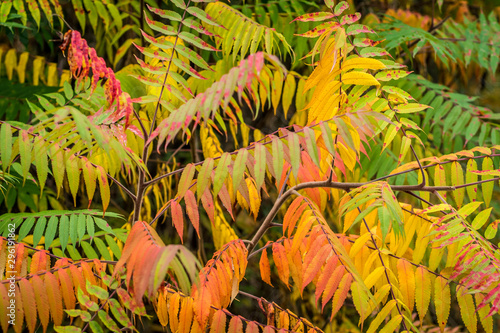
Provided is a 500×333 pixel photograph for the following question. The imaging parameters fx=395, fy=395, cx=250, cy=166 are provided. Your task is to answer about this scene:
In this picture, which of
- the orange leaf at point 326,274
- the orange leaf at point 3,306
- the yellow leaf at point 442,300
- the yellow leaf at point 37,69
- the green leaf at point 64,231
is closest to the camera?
the orange leaf at point 3,306

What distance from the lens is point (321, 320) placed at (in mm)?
3359

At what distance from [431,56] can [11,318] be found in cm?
381

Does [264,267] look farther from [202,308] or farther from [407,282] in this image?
[407,282]

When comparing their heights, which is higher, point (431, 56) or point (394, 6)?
point (394, 6)

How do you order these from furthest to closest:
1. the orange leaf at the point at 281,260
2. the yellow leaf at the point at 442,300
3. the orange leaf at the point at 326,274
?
the orange leaf at the point at 281,260
the yellow leaf at the point at 442,300
the orange leaf at the point at 326,274

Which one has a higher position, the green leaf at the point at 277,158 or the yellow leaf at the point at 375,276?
the green leaf at the point at 277,158

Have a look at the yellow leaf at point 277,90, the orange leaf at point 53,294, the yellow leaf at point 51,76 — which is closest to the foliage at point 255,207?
the orange leaf at point 53,294

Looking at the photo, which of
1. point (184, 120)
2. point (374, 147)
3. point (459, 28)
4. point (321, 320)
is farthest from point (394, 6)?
point (184, 120)

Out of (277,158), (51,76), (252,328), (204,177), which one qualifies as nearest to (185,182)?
(204,177)

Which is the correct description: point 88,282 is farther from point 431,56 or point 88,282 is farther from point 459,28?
point 431,56

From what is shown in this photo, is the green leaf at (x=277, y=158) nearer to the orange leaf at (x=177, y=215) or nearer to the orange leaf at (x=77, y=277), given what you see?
the orange leaf at (x=177, y=215)

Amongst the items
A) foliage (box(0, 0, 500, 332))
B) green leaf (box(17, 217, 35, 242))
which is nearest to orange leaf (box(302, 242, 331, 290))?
foliage (box(0, 0, 500, 332))

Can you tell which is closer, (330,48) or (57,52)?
(330,48)

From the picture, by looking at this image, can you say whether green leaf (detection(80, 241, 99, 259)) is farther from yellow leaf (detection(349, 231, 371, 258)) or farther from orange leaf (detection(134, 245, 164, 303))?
yellow leaf (detection(349, 231, 371, 258))
